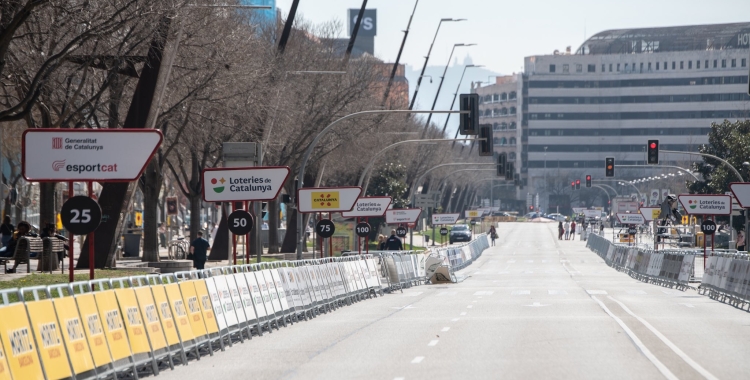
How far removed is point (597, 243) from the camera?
272 feet

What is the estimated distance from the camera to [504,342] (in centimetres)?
1697

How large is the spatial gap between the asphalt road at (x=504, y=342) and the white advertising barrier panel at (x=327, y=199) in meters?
4.74

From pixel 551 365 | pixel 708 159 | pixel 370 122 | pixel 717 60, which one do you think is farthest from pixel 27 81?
pixel 717 60

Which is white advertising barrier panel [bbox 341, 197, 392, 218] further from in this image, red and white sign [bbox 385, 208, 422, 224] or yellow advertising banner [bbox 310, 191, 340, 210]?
red and white sign [bbox 385, 208, 422, 224]

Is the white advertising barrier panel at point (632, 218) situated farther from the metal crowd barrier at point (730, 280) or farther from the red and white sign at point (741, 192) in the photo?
the metal crowd barrier at point (730, 280)

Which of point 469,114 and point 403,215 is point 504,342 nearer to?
point 469,114

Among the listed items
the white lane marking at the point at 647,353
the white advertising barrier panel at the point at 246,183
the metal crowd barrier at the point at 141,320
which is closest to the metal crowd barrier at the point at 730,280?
the white lane marking at the point at 647,353

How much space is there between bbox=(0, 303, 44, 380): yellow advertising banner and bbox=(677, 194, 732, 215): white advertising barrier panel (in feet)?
115

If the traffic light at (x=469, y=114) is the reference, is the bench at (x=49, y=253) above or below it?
below

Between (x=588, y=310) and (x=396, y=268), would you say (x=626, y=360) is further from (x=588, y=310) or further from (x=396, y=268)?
(x=396, y=268)

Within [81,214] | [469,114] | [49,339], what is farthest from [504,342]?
[469,114]

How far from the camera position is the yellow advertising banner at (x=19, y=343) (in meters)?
10.3

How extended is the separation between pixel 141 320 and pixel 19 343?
129 inches

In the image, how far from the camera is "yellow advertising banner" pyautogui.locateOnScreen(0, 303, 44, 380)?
10.3 m
